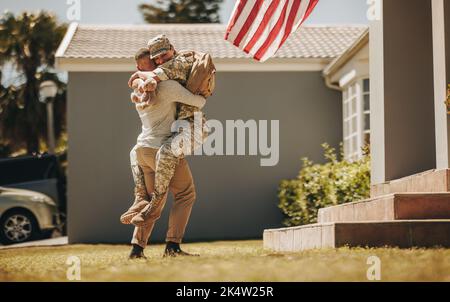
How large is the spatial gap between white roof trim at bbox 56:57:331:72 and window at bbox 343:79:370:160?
905mm

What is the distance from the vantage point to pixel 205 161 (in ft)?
53.0

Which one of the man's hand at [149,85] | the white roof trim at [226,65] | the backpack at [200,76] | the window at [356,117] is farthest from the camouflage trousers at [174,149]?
the white roof trim at [226,65]

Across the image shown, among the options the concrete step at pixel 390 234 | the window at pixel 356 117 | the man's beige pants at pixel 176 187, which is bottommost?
the concrete step at pixel 390 234

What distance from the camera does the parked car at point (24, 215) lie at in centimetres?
1598

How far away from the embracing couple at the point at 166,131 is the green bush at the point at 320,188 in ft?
18.6

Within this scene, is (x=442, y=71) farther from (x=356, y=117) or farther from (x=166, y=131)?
(x=356, y=117)

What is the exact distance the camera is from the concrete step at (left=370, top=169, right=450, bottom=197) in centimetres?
711

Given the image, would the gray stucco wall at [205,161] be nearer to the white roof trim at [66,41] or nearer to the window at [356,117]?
the white roof trim at [66,41]

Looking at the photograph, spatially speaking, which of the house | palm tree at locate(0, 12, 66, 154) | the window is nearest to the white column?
the window
